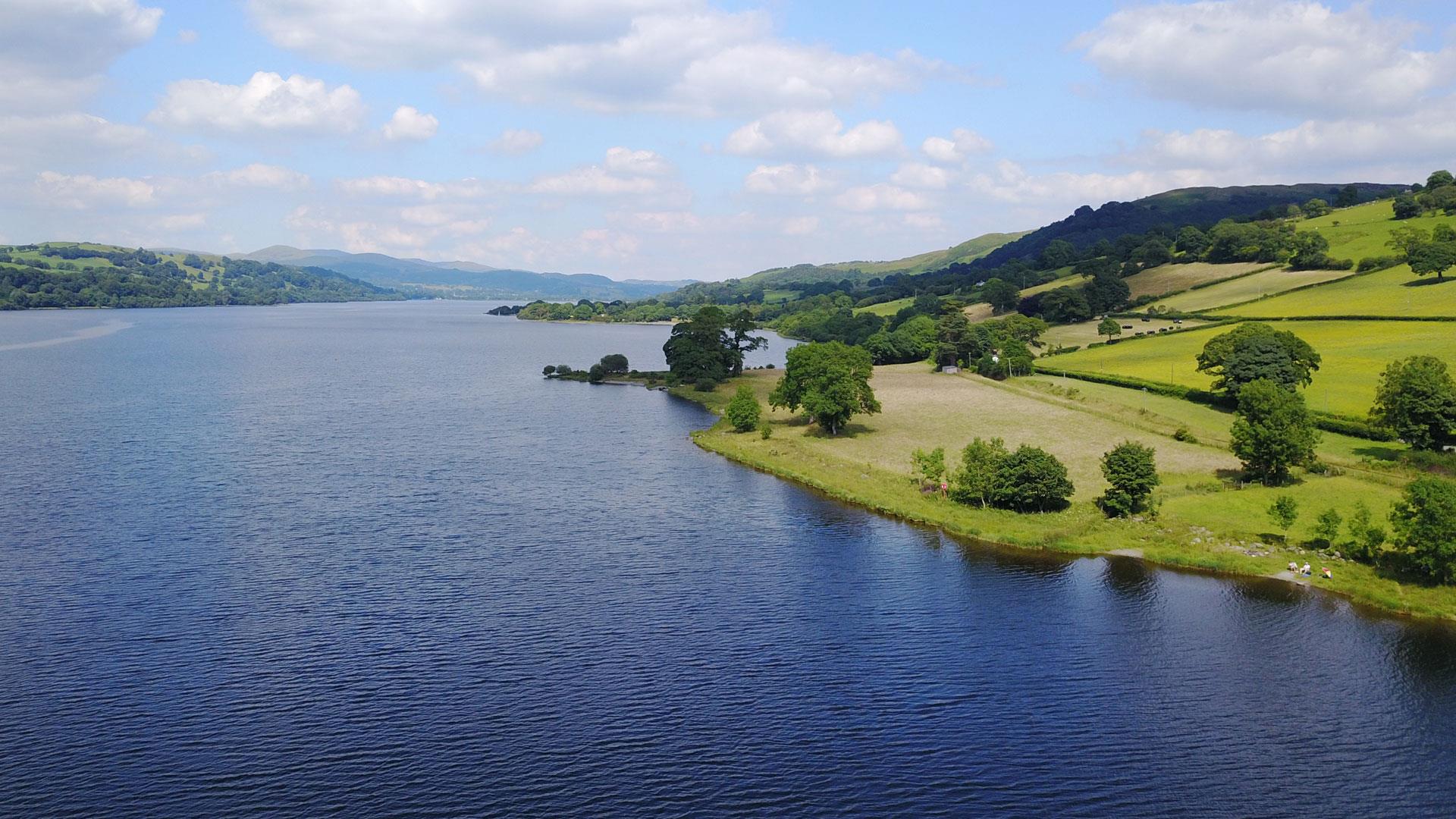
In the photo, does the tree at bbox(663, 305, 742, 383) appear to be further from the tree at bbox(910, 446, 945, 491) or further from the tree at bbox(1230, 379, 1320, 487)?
the tree at bbox(1230, 379, 1320, 487)

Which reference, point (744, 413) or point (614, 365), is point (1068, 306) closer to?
point (614, 365)

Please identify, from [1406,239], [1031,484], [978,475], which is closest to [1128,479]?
[1031,484]

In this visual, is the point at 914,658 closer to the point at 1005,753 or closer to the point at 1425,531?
the point at 1005,753

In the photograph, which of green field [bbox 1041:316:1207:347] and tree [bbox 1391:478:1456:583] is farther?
green field [bbox 1041:316:1207:347]

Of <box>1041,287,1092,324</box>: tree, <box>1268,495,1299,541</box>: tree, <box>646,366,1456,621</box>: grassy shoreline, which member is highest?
<box>1041,287,1092,324</box>: tree

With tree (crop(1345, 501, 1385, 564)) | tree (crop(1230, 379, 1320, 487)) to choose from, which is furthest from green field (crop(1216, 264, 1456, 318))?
tree (crop(1345, 501, 1385, 564))

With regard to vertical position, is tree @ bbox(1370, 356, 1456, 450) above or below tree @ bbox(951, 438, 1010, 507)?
above

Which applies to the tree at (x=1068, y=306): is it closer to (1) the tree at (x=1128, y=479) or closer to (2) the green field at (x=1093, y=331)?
(2) the green field at (x=1093, y=331)
